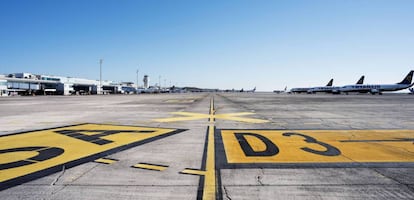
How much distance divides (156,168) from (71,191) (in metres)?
1.64

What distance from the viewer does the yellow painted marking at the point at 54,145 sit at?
524 centimetres

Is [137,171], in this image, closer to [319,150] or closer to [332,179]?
[332,179]

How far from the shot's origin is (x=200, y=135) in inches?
364


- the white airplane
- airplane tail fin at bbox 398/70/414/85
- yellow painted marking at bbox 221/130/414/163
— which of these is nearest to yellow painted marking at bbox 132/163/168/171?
yellow painted marking at bbox 221/130/414/163

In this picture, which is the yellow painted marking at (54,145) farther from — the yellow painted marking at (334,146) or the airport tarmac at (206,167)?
the yellow painted marking at (334,146)

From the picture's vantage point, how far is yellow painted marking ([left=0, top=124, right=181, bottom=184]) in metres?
5.24

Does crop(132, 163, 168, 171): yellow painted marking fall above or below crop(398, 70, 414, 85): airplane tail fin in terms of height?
below

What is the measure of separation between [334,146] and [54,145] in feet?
26.3

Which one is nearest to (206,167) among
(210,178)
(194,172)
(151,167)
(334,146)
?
(194,172)

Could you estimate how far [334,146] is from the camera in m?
7.34

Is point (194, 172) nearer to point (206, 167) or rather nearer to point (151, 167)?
point (206, 167)

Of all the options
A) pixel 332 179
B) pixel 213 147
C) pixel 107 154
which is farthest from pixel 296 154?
pixel 107 154

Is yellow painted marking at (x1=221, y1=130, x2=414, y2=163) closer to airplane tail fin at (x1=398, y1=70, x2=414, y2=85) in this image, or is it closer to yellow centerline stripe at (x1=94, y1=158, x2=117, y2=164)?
yellow centerline stripe at (x1=94, y1=158, x2=117, y2=164)

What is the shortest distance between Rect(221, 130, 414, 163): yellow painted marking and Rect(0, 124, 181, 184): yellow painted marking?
3285 millimetres
